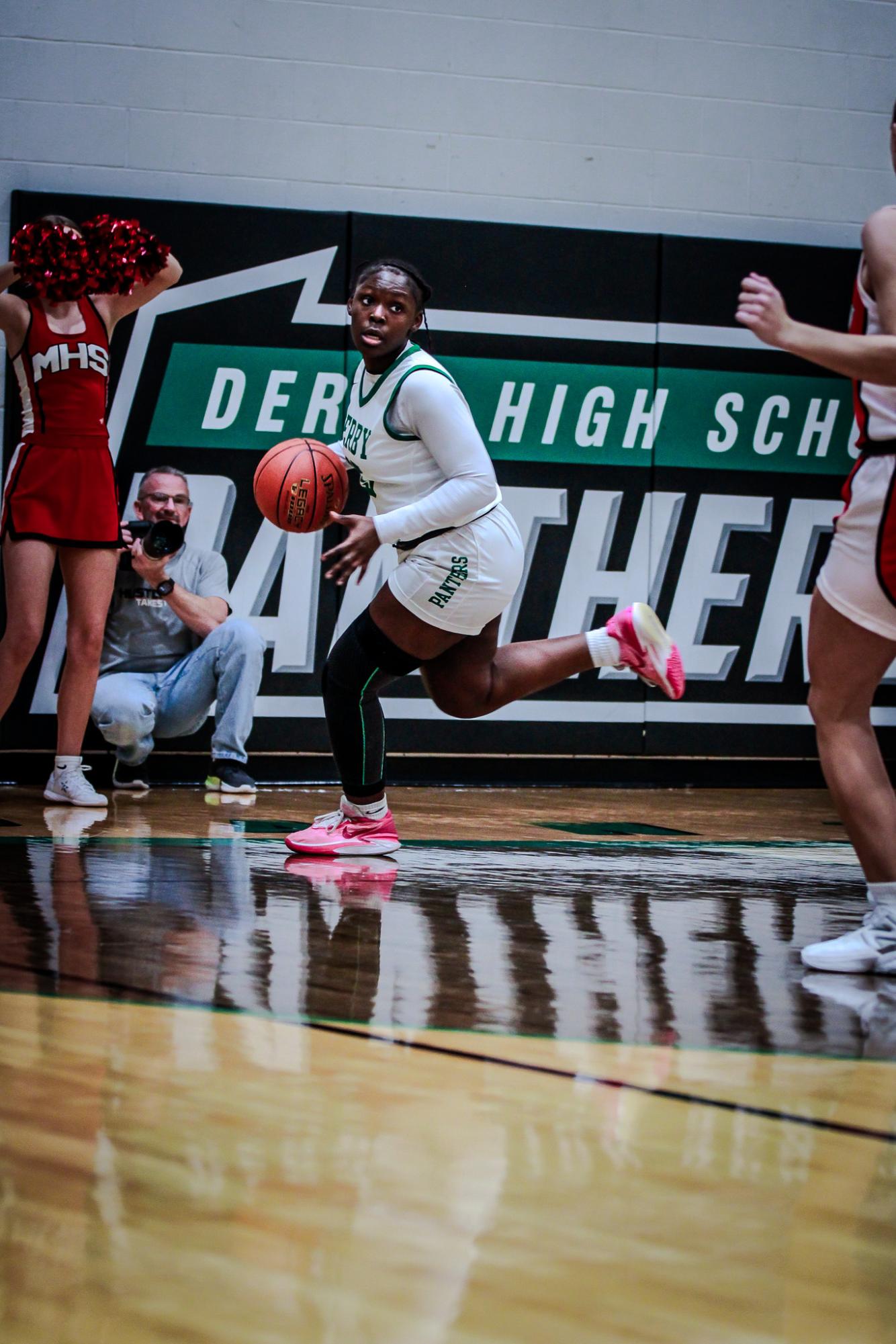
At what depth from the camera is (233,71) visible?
253 inches

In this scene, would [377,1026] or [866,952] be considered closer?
[377,1026]

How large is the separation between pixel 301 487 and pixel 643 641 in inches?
39.2

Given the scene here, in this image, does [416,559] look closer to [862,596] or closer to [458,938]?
[458,938]

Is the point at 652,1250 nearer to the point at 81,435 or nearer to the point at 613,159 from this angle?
the point at 81,435

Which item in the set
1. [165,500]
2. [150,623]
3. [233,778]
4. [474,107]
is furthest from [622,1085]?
[474,107]

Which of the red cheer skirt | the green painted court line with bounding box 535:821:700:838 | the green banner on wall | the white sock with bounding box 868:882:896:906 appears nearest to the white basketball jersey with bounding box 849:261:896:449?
the white sock with bounding box 868:882:896:906

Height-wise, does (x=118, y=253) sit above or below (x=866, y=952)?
above

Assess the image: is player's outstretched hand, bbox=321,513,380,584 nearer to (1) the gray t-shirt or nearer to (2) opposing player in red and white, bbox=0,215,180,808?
(2) opposing player in red and white, bbox=0,215,180,808

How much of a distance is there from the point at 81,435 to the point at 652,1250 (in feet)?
14.0

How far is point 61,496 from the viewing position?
507cm

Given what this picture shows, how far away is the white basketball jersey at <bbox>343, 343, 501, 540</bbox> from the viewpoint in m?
3.72

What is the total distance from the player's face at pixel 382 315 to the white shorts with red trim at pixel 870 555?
1.47m

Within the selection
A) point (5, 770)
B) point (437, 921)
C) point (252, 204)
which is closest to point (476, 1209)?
point (437, 921)

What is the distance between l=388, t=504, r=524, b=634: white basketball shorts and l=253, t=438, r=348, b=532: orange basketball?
320 mm
